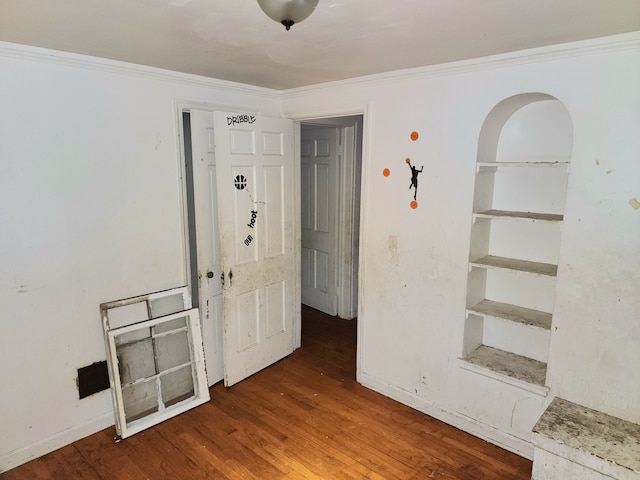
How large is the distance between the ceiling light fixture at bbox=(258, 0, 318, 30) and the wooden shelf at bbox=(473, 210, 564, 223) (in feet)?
5.83

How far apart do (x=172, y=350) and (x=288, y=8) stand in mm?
2512

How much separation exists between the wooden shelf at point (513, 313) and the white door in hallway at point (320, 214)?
2.12m

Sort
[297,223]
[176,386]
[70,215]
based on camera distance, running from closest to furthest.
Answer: [70,215] → [176,386] → [297,223]

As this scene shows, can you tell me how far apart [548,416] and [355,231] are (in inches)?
108

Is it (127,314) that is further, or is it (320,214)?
(320,214)

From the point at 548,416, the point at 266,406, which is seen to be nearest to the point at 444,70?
the point at 548,416

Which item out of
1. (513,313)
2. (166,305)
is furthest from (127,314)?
(513,313)

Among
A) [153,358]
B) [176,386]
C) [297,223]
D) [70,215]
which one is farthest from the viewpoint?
[297,223]

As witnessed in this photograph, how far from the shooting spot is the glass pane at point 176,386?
288 cm

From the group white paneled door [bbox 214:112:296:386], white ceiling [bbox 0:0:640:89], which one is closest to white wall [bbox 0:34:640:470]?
white ceiling [bbox 0:0:640:89]

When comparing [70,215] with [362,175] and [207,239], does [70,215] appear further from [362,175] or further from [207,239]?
[362,175]

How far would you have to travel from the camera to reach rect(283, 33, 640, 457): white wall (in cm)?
206

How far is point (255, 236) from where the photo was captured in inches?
129

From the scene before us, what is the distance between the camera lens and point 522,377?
248cm
